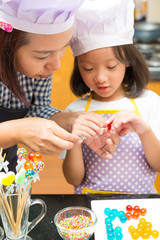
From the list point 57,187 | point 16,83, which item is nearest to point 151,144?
point 16,83

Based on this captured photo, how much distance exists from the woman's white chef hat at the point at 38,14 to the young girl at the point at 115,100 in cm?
21

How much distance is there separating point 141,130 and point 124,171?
19 centimetres

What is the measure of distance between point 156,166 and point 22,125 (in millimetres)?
538

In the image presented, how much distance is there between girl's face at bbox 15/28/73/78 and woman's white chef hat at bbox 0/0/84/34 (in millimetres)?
18

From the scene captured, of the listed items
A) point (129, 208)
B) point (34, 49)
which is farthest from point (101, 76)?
point (129, 208)

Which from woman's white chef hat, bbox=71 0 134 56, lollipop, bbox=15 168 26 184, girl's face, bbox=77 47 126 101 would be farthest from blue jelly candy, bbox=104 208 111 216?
woman's white chef hat, bbox=71 0 134 56

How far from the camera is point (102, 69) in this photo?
1072mm

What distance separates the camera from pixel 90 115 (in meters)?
1.04

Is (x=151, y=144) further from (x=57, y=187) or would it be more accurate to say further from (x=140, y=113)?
(x=57, y=187)

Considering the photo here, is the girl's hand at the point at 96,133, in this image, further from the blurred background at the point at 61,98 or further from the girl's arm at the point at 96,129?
the blurred background at the point at 61,98

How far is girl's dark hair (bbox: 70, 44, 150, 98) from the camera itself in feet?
3.72

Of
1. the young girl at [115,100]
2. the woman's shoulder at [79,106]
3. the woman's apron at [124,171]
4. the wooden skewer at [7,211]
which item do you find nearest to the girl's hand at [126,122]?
the young girl at [115,100]

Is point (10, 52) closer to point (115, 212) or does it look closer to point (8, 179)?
point (8, 179)

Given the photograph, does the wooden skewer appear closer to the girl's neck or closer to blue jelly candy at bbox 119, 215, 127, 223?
blue jelly candy at bbox 119, 215, 127, 223
